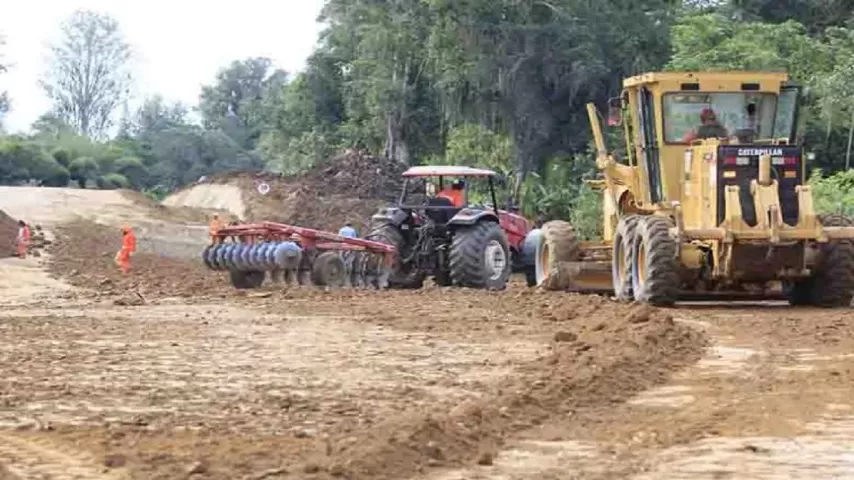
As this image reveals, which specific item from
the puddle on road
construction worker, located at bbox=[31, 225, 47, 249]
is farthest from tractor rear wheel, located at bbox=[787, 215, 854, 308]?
construction worker, located at bbox=[31, 225, 47, 249]

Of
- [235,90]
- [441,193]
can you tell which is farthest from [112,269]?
[235,90]

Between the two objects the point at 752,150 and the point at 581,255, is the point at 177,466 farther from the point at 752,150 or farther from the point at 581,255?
the point at 581,255

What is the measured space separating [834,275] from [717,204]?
1743 mm

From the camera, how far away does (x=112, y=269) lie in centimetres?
3122

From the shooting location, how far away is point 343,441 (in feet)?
26.0

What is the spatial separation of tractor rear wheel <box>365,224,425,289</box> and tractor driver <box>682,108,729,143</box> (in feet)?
22.3

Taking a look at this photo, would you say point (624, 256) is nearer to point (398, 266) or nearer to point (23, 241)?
point (398, 266)

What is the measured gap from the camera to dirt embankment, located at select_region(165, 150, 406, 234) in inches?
1631

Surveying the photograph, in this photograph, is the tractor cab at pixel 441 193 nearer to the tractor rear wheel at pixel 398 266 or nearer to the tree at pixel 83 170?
the tractor rear wheel at pixel 398 266

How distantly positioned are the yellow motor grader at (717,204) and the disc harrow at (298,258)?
4.10 metres

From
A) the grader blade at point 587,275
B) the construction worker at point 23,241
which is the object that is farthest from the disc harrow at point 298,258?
the construction worker at point 23,241

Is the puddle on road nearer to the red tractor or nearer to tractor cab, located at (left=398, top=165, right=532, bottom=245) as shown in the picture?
the red tractor

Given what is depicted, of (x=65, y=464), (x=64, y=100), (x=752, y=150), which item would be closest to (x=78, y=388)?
(x=65, y=464)

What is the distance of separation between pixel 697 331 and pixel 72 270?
1876 cm
